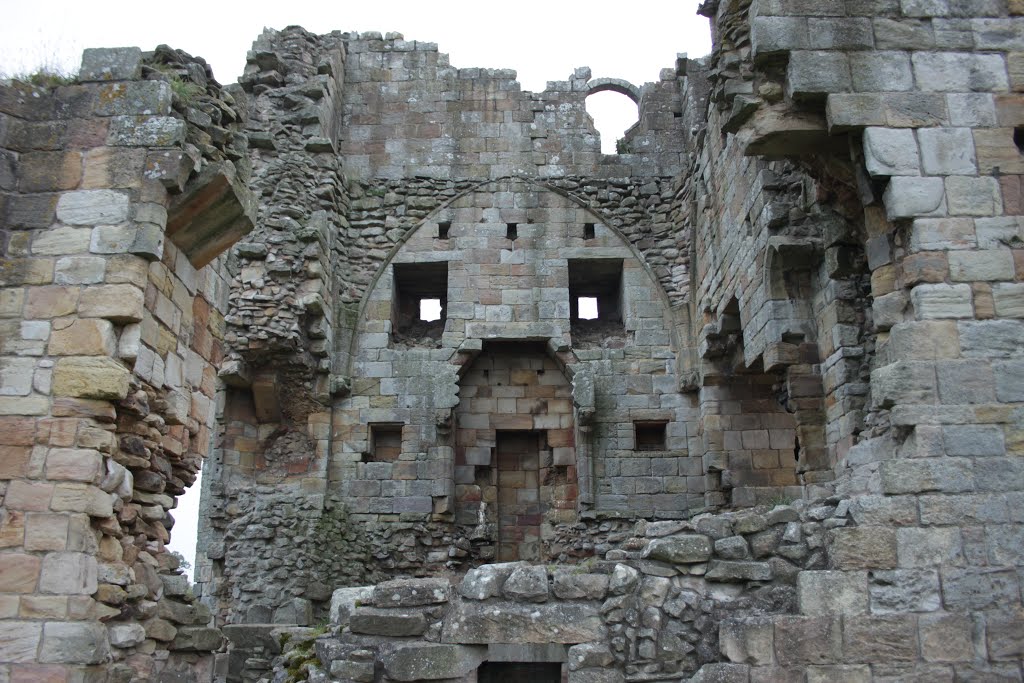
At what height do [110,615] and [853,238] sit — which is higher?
[853,238]

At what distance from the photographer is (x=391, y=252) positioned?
12.6m

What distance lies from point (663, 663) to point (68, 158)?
16.7 ft

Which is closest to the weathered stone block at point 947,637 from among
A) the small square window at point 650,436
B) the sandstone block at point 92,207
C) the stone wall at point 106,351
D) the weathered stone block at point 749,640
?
the weathered stone block at point 749,640

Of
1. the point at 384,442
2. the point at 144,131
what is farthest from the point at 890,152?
the point at 384,442

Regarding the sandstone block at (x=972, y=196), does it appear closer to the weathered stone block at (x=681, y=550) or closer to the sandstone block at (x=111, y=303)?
the weathered stone block at (x=681, y=550)

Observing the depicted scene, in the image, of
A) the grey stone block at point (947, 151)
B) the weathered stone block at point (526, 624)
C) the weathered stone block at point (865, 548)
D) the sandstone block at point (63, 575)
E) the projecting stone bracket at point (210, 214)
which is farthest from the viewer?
the projecting stone bracket at point (210, 214)

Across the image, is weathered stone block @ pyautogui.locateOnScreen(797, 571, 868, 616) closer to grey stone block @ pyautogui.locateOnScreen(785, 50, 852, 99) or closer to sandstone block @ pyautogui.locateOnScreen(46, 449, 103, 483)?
grey stone block @ pyautogui.locateOnScreen(785, 50, 852, 99)

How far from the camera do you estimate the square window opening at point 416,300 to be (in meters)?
12.6

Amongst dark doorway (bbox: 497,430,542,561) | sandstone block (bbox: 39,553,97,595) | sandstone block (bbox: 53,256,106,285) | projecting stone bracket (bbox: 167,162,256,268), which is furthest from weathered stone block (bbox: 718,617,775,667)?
dark doorway (bbox: 497,430,542,561)

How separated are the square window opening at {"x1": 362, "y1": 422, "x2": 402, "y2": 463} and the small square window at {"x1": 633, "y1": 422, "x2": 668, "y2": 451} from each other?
10.3ft

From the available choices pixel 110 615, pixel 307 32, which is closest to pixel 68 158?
pixel 110 615

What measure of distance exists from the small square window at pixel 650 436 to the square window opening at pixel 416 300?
2.95 m

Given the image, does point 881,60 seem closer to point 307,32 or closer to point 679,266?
point 679,266

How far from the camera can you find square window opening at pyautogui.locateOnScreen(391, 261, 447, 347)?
1257 cm
